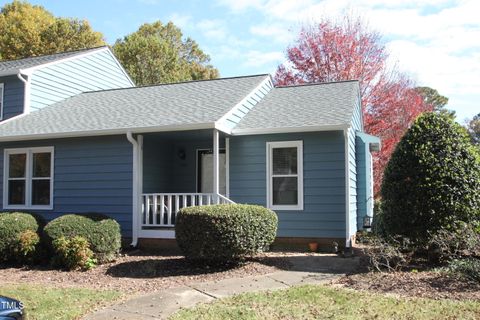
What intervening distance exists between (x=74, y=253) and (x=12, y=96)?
788cm

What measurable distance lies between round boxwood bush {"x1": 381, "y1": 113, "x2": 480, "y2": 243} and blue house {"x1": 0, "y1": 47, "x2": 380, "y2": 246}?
5.61ft

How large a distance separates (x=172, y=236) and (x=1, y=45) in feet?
81.5

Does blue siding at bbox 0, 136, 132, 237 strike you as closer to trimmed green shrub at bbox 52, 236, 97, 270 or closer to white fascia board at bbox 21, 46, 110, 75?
trimmed green shrub at bbox 52, 236, 97, 270

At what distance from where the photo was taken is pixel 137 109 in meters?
12.7

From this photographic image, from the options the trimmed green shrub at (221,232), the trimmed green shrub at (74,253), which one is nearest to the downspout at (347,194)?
the trimmed green shrub at (221,232)

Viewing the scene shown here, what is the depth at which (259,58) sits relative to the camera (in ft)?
73.4

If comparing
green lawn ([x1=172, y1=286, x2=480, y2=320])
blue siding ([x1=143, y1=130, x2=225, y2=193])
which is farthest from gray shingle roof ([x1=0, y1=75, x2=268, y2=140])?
green lawn ([x1=172, y1=286, x2=480, y2=320])

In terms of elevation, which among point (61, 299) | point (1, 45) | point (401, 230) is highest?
point (1, 45)

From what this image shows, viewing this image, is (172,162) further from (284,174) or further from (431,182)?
(431,182)

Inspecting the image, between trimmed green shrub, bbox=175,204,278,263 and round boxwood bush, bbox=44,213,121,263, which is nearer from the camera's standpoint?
trimmed green shrub, bbox=175,204,278,263

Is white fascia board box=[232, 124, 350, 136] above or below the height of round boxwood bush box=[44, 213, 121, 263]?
above

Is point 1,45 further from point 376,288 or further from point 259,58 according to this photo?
point 376,288

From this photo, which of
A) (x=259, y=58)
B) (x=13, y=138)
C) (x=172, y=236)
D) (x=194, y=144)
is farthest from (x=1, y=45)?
(x=172, y=236)

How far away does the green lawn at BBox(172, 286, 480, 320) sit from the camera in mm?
5621
